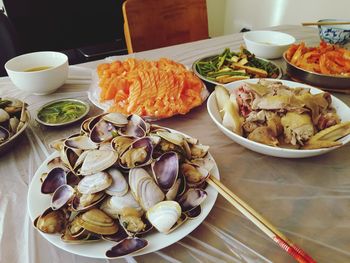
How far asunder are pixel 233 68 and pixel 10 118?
75cm

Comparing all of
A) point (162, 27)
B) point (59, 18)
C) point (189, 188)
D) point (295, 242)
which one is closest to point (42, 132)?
point (189, 188)

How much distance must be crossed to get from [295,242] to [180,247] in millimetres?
213

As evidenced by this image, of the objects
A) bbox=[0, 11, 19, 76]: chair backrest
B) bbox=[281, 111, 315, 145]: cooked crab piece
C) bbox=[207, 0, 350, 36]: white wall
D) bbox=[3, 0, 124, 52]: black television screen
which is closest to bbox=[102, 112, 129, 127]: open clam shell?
bbox=[281, 111, 315, 145]: cooked crab piece

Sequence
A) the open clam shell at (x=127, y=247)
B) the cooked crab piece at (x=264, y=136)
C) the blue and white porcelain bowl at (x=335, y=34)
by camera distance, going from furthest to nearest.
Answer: the blue and white porcelain bowl at (x=335, y=34)
the cooked crab piece at (x=264, y=136)
the open clam shell at (x=127, y=247)

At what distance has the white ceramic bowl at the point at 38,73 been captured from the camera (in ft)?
2.91

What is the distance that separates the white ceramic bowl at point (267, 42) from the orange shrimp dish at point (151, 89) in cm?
43

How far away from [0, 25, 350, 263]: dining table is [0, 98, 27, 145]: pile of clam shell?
0.04m

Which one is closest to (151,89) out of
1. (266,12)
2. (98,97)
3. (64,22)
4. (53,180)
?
(98,97)

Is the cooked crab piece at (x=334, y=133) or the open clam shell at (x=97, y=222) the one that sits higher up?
the open clam shell at (x=97, y=222)

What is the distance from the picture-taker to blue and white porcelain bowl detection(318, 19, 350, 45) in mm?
1212

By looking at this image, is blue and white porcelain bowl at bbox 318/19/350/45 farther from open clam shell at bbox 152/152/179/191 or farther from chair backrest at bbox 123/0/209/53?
open clam shell at bbox 152/152/179/191

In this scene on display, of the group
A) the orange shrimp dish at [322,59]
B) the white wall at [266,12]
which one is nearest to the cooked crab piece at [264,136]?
the orange shrimp dish at [322,59]

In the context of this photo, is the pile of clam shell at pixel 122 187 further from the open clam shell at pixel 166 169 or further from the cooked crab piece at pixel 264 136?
the cooked crab piece at pixel 264 136

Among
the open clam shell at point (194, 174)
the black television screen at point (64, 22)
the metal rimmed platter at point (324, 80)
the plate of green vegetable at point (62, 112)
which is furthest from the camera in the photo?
the black television screen at point (64, 22)
